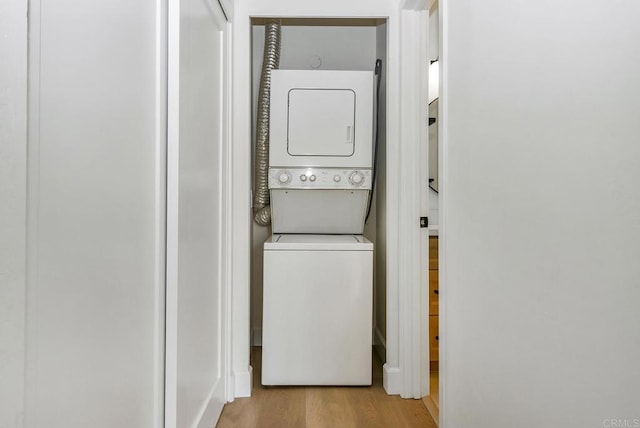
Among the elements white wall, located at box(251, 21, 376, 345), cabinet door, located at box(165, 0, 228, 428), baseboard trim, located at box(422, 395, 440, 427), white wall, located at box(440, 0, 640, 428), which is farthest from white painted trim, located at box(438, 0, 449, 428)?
white wall, located at box(251, 21, 376, 345)

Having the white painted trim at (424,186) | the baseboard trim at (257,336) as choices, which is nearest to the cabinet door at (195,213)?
the baseboard trim at (257,336)

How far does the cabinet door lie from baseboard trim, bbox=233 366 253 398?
0.11m

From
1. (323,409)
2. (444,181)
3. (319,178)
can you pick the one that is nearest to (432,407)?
(323,409)

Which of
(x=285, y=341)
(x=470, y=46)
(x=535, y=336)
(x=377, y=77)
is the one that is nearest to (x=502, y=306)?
(x=535, y=336)

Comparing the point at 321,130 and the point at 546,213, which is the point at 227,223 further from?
the point at 546,213

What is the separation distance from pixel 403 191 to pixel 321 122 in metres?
0.66

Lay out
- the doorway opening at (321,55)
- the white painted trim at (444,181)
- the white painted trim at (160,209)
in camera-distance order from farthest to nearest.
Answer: the doorway opening at (321,55), the white painted trim at (444,181), the white painted trim at (160,209)

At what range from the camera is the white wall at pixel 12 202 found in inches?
22.7

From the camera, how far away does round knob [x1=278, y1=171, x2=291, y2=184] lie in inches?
93.2

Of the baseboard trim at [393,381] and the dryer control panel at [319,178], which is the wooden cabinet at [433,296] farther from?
the dryer control panel at [319,178]

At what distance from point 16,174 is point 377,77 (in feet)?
7.92

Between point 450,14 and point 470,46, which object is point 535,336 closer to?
point 470,46

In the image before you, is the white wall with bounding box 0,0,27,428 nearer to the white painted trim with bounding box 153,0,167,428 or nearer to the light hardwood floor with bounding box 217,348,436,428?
the white painted trim with bounding box 153,0,167,428

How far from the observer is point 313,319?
215 centimetres
